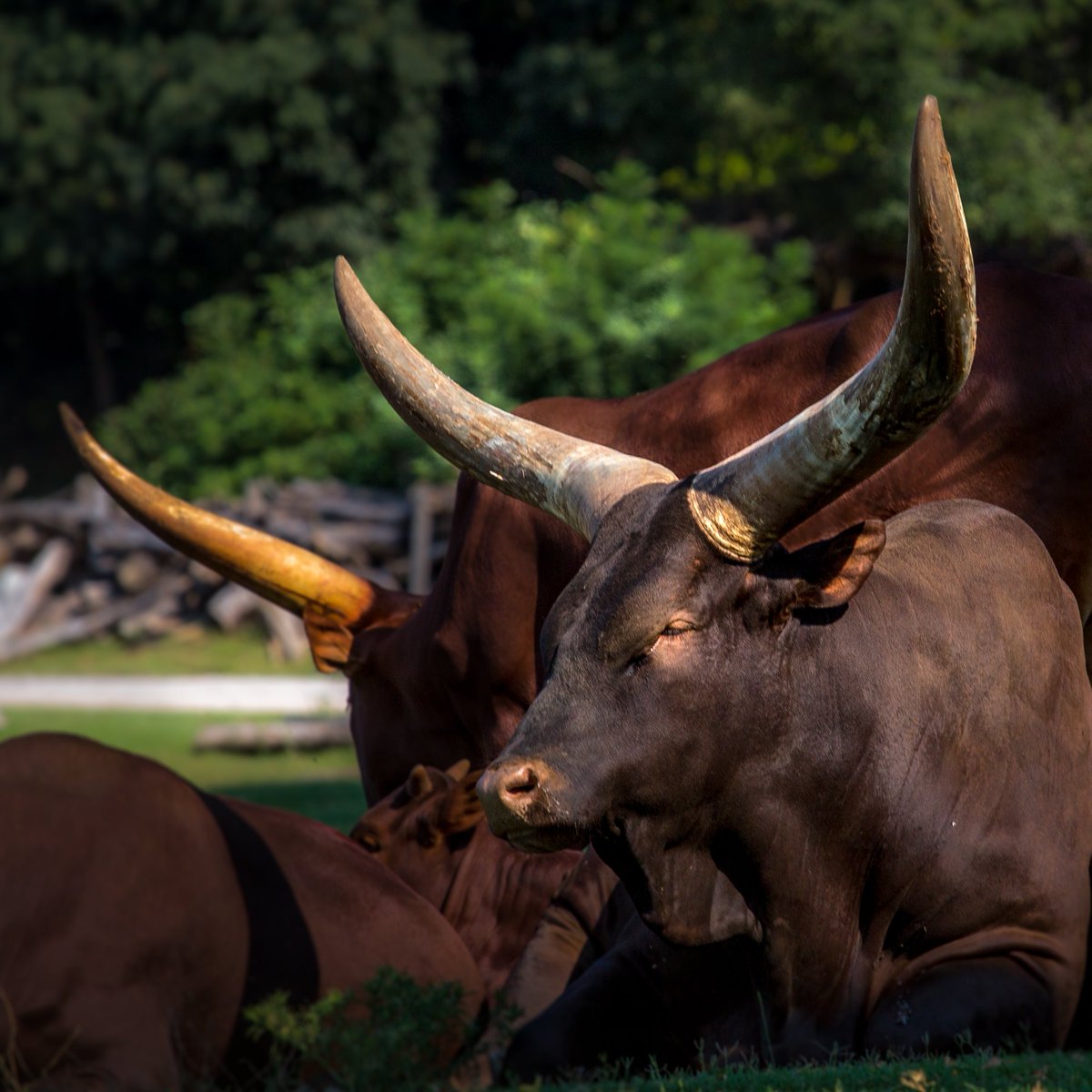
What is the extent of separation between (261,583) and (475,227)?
17338mm

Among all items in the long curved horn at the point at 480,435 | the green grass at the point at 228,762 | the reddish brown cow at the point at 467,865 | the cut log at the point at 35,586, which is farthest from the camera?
the cut log at the point at 35,586

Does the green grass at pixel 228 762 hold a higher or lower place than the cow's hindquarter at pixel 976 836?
lower

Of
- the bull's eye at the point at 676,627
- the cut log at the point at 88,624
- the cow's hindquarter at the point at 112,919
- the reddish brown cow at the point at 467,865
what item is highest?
the bull's eye at the point at 676,627

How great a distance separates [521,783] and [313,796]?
300 inches

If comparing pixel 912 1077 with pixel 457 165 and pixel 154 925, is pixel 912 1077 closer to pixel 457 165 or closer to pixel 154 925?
pixel 154 925

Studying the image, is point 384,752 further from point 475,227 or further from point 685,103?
point 685,103

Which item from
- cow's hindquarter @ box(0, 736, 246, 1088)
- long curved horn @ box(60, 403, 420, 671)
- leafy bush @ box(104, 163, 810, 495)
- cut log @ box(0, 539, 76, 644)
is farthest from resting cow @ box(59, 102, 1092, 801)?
cut log @ box(0, 539, 76, 644)

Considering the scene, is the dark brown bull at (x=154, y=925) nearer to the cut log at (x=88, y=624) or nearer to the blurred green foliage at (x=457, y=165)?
the blurred green foliage at (x=457, y=165)

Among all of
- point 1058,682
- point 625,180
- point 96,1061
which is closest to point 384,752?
point 96,1061

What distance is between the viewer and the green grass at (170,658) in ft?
62.3

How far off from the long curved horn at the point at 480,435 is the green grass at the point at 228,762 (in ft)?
16.9

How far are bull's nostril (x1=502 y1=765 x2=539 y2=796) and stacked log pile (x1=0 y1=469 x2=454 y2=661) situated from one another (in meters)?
15.4

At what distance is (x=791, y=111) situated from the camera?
23703mm

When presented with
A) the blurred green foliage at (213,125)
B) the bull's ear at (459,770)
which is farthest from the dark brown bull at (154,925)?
the blurred green foliage at (213,125)
